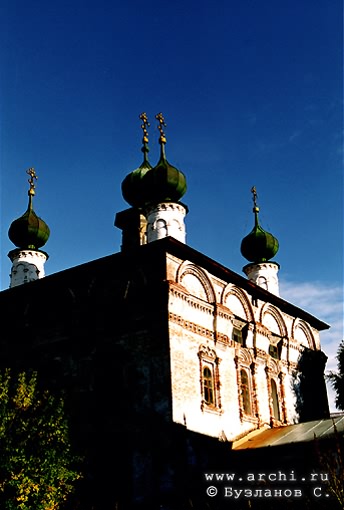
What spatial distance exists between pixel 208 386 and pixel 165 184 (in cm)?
560

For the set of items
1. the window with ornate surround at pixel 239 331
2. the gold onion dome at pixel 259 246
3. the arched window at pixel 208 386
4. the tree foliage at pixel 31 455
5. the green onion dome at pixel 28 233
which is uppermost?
the green onion dome at pixel 28 233

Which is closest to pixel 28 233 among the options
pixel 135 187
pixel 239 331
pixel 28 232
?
pixel 28 232

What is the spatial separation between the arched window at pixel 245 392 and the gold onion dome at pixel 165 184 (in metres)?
4.93

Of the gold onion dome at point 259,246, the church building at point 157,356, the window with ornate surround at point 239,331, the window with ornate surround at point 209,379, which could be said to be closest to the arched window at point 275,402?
the church building at point 157,356

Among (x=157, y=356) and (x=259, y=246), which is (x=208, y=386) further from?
(x=259, y=246)

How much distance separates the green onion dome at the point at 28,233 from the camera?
20.4 meters

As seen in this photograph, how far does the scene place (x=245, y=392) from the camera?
15414 millimetres

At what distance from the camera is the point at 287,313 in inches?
720

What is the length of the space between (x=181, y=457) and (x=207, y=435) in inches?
44.3

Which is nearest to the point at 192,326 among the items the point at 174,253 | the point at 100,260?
the point at 174,253

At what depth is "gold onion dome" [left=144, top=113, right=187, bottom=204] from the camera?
16781 mm

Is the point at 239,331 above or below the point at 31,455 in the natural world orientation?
above

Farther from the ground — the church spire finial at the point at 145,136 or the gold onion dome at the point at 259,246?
the church spire finial at the point at 145,136

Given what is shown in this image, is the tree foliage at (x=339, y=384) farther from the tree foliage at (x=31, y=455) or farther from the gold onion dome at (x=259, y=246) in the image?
the tree foliage at (x=31, y=455)
